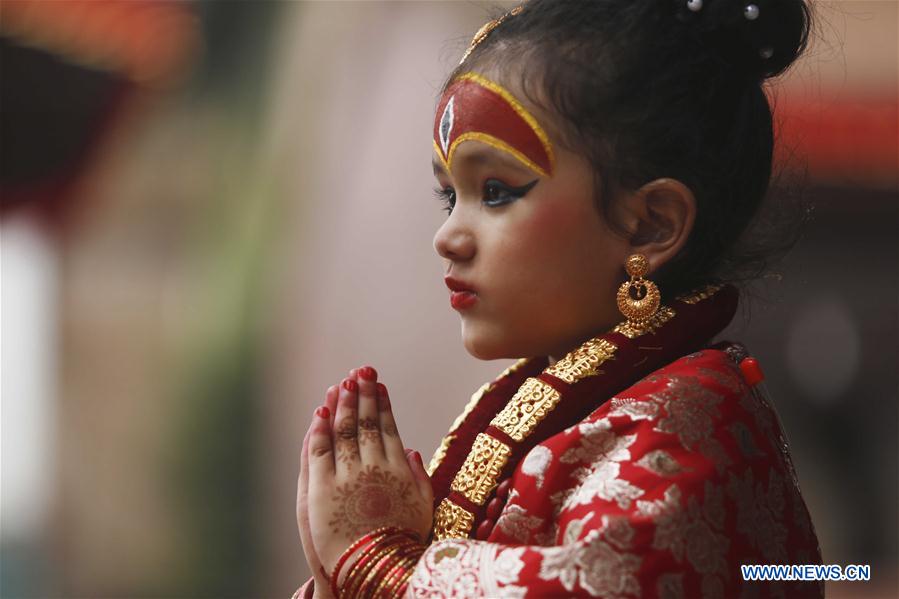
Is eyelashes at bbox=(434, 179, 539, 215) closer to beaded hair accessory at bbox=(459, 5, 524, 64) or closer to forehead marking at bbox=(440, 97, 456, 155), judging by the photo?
forehead marking at bbox=(440, 97, 456, 155)

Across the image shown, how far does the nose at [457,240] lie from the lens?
109cm

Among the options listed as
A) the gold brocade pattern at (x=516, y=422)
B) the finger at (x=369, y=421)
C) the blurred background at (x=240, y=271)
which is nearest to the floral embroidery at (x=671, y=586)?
the gold brocade pattern at (x=516, y=422)

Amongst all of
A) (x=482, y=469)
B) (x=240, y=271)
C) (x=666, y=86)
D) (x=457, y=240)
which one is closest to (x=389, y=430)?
(x=482, y=469)

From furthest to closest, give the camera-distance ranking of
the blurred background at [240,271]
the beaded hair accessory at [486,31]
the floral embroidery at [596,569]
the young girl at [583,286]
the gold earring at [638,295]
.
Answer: the blurred background at [240,271] < the beaded hair accessory at [486,31] < the gold earring at [638,295] < the young girl at [583,286] < the floral embroidery at [596,569]

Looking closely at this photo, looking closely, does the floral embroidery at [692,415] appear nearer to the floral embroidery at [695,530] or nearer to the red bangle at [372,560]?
the floral embroidery at [695,530]

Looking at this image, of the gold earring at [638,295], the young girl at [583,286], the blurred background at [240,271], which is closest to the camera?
the young girl at [583,286]

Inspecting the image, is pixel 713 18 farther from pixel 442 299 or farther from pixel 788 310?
pixel 788 310

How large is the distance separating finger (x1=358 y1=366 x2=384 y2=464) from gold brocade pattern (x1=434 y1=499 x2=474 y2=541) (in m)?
0.09

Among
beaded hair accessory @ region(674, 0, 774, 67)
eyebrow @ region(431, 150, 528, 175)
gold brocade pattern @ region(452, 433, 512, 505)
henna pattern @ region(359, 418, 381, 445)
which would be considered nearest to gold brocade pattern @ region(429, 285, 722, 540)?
gold brocade pattern @ region(452, 433, 512, 505)

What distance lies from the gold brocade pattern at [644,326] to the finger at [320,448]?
336mm

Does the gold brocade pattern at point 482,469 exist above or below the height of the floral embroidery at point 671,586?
above

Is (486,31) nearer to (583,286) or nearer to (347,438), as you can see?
(583,286)

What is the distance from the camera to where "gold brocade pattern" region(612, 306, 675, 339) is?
108cm

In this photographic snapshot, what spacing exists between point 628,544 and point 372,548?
27 cm
